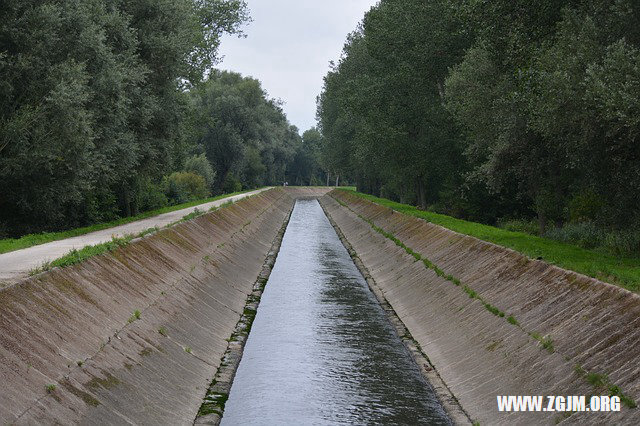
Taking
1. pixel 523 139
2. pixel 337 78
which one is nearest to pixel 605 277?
pixel 523 139

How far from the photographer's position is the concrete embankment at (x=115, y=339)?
11484 millimetres

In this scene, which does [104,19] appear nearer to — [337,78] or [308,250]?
[308,250]

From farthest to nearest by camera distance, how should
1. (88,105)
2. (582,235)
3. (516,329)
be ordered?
(88,105) < (582,235) < (516,329)

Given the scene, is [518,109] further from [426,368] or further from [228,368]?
[228,368]

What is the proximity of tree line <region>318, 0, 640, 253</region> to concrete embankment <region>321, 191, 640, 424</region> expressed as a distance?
4419mm

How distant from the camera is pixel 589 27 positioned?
22.8 metres

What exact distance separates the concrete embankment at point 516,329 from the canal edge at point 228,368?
5.13 m

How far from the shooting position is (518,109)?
1172 inches

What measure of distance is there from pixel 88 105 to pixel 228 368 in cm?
2135

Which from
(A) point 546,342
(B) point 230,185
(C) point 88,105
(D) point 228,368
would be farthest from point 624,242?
(B) point 230,185

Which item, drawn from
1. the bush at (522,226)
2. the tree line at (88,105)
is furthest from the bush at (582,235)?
the tree line at (88,105)

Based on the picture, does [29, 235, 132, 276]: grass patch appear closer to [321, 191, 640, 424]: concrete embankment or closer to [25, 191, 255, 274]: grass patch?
A: [25, 191, 255, 274]: grass patch

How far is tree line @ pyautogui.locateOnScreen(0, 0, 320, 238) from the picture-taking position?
103 ft

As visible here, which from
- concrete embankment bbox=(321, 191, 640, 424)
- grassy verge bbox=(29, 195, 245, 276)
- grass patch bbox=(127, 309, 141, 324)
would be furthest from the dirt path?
concrete embankment bbox=(321, 191, 640, 424)
